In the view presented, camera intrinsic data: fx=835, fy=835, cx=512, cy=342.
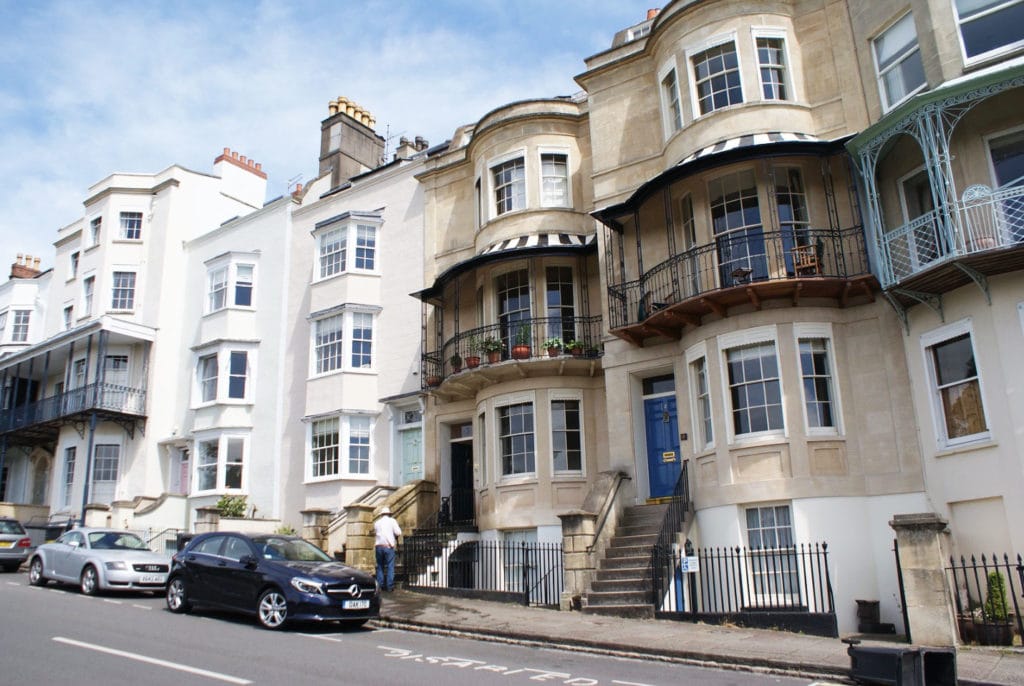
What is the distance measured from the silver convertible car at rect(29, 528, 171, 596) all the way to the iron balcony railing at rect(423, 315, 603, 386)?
7.85m

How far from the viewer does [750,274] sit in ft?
50.5

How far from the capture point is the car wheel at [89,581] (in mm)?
16438

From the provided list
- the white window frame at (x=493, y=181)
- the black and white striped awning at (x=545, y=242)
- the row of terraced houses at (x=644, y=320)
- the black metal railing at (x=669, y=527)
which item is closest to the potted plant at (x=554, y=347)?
the row of terraced houses at (x=644, y=320)

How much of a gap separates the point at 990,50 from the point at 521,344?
10.7 metres

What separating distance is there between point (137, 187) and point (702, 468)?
84.6 feet

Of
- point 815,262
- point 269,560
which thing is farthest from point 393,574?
point 815,262

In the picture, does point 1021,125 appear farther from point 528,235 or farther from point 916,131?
point 528,235

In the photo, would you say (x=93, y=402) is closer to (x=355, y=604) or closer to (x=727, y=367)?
(x=355, y=604)

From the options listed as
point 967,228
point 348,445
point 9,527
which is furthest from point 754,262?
point 9,527

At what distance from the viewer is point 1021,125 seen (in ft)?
44.9

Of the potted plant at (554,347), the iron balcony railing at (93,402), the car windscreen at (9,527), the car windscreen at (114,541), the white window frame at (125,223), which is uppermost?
the white window frame at (125,223)

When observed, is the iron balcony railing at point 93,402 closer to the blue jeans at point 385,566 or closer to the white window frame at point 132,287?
the white window frame at point 132,287

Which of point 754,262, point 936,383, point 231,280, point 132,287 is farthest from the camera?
point 132,287

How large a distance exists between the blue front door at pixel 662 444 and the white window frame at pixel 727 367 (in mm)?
2184
